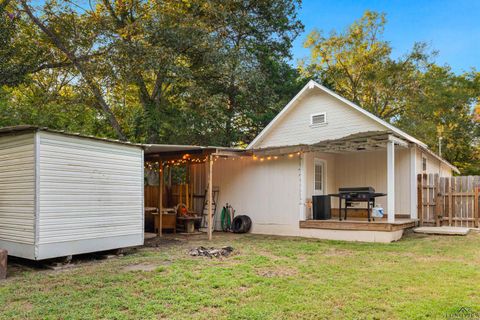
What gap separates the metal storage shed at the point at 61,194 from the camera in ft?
20.5

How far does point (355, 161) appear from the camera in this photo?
493 inches

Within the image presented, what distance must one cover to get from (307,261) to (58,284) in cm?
418

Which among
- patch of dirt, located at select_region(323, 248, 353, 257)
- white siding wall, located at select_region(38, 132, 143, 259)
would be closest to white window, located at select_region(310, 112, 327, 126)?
patch of dirt, located at select_region(323, 248, 353, 257)

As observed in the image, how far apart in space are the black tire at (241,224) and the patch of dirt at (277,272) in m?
5.38

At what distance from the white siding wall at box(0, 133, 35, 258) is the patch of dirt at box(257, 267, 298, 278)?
3.85m

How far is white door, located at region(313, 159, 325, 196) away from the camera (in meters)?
12.1

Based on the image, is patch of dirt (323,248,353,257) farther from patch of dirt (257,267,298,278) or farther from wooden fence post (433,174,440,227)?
wooden fence post (433,174,440,227)

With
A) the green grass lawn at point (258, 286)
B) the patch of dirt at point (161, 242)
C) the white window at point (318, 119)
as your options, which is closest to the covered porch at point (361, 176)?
the white window at point (318, 119)

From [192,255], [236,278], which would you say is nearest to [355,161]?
[192,255]

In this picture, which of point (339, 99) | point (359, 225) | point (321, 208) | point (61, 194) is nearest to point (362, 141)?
point (359, 225)

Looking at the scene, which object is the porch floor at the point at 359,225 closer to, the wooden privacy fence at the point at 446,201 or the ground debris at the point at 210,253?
the wooden privacy fence at the point at 446,201

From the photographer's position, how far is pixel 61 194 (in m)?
6.55

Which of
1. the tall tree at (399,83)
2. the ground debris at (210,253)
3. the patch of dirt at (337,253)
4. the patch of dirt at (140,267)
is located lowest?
the patch of dirt at (337,253)

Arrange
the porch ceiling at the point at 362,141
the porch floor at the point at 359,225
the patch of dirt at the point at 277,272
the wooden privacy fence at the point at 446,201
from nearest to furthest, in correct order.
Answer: the patch of dirt at the point at 277,272
the porch floor at the point at 359,225
the porch ceiling at the point at 362,141
the wooden privacy fence at the point at 446,201
